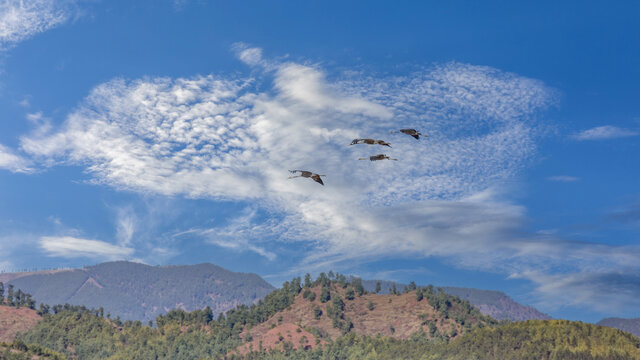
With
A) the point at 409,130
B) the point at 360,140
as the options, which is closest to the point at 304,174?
the point at 360,140

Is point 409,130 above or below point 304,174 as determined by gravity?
above

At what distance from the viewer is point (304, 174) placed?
5731 centimetres

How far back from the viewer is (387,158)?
58312mm

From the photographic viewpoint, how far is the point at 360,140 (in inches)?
2255

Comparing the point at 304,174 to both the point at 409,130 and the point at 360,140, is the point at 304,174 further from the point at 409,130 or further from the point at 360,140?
the point at 409,130

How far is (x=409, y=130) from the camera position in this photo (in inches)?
2298

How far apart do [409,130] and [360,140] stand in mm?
4542

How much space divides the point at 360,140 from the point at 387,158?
118 inches

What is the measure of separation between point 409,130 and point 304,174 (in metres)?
9.90

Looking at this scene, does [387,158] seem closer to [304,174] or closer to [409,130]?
[409,130]

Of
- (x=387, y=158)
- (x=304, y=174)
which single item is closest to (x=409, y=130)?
(x=387, y=158)

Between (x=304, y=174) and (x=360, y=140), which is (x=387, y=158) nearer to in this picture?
(x=360, y=140)

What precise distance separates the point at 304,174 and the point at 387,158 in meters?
7.36

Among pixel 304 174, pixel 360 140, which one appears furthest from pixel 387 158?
pixel 304 174
